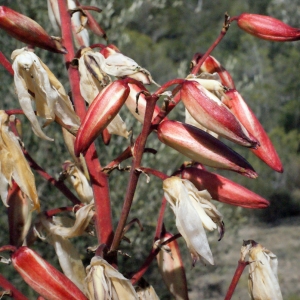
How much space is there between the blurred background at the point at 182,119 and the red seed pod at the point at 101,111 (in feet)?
1.26

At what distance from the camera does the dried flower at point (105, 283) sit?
31.5 inches

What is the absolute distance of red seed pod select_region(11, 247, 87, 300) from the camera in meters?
0.84

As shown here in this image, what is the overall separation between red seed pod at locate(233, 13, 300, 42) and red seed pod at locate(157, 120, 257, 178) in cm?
29

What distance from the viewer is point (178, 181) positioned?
2.64 feet

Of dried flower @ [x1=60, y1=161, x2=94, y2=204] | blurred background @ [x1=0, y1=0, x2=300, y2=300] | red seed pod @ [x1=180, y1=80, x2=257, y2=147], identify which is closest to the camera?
red seed pod @ [x1=180, y1=80, x2=257, y2=147]

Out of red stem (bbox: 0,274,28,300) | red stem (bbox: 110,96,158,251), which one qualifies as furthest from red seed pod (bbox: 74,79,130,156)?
red stem (bbox: 0,274,28,300)

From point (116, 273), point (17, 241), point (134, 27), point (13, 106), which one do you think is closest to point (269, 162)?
point (116, 273)

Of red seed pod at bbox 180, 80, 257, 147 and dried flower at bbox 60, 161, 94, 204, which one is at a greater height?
red seed pod at bbox 180, 80, 257, 147

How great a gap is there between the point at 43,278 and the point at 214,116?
35 cm

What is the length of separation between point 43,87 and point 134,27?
1179 centimetres

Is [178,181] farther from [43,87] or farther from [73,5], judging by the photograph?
[73,5]

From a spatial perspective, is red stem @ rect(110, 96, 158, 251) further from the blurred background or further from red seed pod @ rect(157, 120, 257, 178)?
the blurred background

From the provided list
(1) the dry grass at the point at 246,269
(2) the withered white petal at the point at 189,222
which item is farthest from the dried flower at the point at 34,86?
(1) the dry grass at the point at 246,269

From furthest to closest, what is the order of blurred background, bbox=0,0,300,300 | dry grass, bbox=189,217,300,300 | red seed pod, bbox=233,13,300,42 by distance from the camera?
dry grass, bbox=189,217,300,300 < blurred background, bbox=0,0,300,300 < red seed pod, bbox=233,13,300,42
